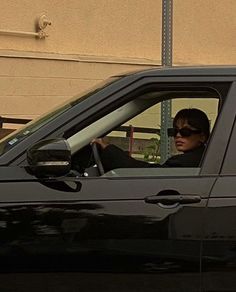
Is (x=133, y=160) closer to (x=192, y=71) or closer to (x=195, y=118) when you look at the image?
(x=195, y=118)

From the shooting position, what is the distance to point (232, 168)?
308cm

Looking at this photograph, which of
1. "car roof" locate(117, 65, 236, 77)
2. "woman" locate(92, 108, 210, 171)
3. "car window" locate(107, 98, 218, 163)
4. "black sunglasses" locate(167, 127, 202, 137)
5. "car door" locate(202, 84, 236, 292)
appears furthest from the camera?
"black sunglasses" locate(167, 127, 202, 137)

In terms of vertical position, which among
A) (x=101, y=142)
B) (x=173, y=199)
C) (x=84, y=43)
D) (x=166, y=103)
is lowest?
(x=173, y=199)

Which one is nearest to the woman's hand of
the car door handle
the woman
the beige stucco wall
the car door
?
the woman

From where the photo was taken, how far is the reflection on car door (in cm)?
295

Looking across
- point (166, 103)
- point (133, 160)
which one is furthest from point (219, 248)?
point (166, 103)

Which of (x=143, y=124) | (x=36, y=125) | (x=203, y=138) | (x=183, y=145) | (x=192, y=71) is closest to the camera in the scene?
(x=192, y=71)

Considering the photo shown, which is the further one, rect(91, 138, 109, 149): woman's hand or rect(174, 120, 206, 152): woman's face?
rect(174, 120, 206, 152): woman's face

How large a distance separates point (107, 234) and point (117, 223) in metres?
0.07

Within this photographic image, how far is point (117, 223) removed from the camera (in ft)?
9.76

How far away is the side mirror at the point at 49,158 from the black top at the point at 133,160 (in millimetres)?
415

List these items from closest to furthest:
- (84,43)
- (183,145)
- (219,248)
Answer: (219,248) < (183,145) < (84,43)

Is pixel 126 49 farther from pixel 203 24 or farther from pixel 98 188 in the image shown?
pixel 98 188

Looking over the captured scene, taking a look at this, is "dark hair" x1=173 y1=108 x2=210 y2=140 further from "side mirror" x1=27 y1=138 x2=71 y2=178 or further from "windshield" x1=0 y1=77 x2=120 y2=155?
"side mirror" x1=27 y1=138 x2=71 y2=178
